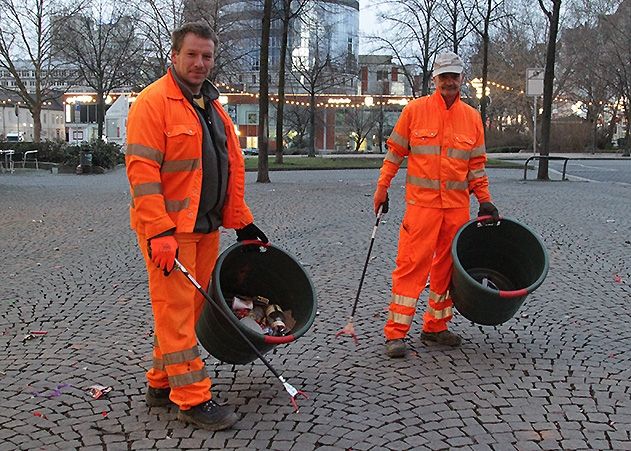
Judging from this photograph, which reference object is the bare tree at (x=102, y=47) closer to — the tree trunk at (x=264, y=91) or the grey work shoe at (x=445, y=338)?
the tree trunk at (x=264, y=91)

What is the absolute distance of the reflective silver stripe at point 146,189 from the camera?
3363 millimetres

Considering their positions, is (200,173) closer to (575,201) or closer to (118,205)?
(118,205)

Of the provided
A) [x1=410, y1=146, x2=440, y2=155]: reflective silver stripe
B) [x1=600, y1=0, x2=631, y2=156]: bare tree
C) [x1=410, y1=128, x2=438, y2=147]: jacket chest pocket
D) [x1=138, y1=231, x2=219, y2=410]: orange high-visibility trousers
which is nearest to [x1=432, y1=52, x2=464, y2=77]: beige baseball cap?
[x1=410, y1=128, x2=438, y2=147]: jacket chest pocket

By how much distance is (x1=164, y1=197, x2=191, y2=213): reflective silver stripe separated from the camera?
3.51 metres

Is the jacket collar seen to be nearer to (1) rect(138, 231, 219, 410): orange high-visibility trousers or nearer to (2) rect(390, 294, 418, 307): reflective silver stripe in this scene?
(2) rect(390, 294, 418, 307): reflective silver stripe

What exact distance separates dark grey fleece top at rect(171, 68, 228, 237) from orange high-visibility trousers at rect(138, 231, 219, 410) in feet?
0.36

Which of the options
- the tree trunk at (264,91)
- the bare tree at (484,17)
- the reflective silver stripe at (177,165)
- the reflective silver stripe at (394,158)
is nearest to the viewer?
the reflective silver stripe at (177,165)

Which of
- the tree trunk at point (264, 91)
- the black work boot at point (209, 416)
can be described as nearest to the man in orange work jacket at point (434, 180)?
the black work boot at point (209, 416)

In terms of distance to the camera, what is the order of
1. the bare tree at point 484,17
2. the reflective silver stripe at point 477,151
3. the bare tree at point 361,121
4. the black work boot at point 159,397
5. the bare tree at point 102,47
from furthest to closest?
1. the bare tree at point 361,121
2. the bare tree at point 102,47
3. the bare tree at point 484,17
4. the reflective silver stripe at point 477,151
5. the black work boot at point 159,397

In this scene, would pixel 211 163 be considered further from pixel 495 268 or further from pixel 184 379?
pixel 495 268

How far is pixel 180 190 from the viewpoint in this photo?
3.51 m

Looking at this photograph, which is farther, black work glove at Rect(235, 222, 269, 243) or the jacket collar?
the jacket collar

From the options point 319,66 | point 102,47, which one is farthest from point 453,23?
point 102,47

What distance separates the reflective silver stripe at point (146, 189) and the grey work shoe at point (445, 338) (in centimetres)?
237
